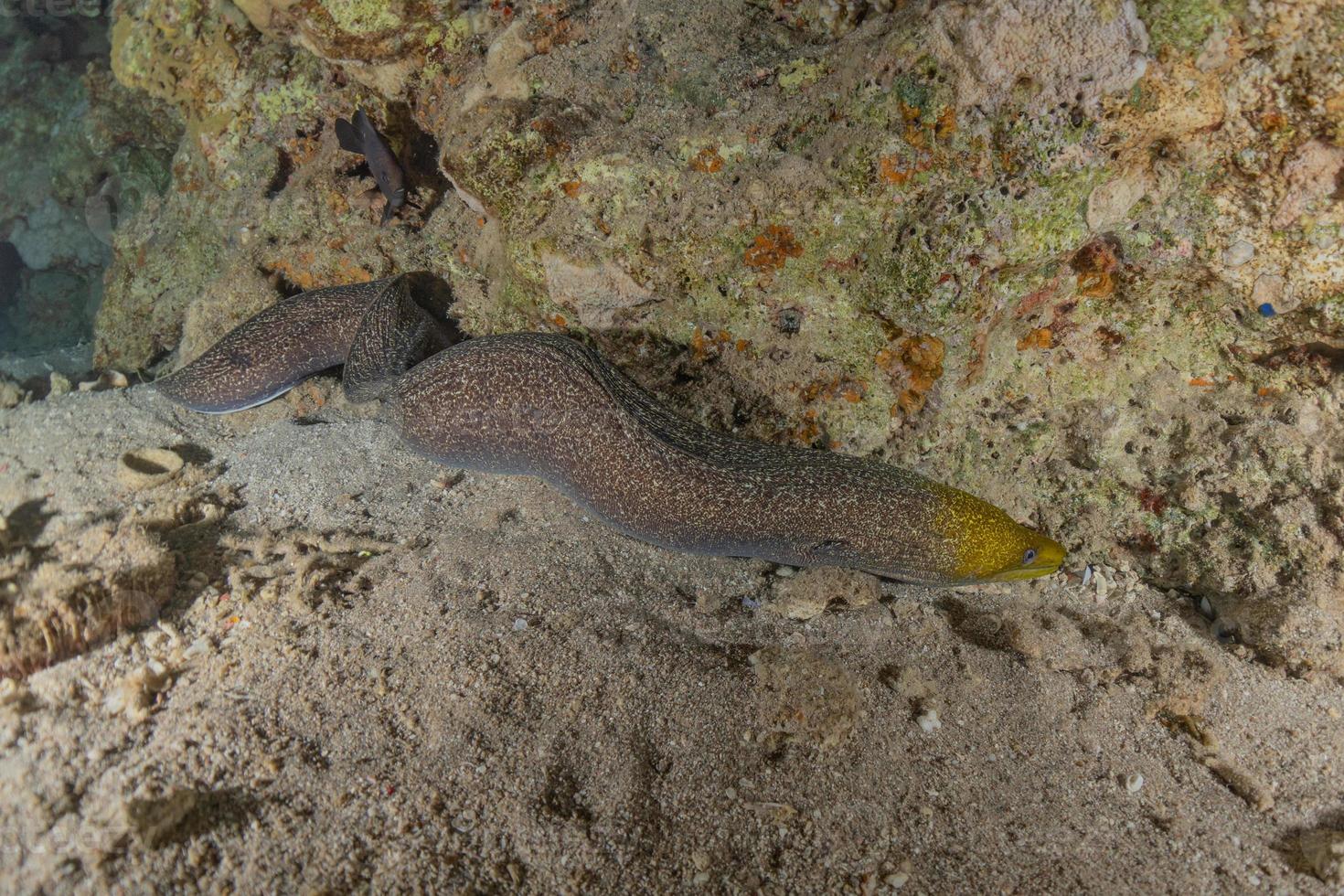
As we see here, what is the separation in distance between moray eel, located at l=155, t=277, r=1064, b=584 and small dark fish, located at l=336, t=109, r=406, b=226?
58.8 inches

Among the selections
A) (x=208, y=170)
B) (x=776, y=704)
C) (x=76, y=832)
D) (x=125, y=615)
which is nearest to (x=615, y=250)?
(x=776, y=704)

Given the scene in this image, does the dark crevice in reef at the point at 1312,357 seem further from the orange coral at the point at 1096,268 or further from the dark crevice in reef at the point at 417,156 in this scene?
the dark crevice in reef at the point at 417,156

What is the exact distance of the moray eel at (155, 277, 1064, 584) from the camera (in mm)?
3568

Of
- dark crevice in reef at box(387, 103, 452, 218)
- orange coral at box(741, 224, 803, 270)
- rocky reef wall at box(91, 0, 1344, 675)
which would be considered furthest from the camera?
dark crevice in reef at box(387, 103, 452, 218)

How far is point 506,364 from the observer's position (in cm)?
407

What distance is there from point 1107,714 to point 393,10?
6383 millimetres

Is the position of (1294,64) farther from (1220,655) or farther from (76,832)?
(76,832)

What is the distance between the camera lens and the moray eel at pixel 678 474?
11.7 ft

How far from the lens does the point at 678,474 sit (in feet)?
12.0

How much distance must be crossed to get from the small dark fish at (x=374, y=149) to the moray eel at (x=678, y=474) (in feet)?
4.90

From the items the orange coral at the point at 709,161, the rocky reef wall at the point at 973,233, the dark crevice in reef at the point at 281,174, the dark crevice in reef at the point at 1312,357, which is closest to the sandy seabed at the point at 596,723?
the rocky reef wall at the point at 973,233

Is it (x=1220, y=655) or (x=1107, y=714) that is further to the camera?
(x=1220, y=655)

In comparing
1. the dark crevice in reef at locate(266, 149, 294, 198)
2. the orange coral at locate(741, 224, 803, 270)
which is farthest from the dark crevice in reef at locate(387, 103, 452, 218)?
the orange coral at locate(741, 224, 803, 270)

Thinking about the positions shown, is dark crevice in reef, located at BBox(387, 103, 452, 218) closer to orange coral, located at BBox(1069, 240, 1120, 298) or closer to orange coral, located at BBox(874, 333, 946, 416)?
orange coral, located at BBox(874, 333, 946, 416)
